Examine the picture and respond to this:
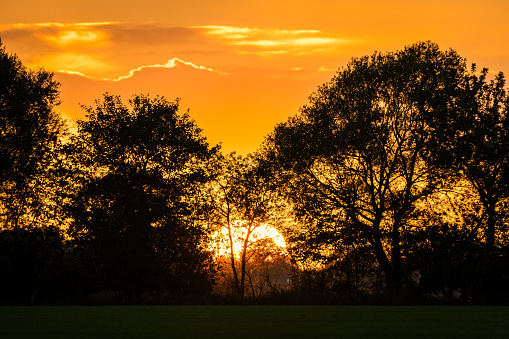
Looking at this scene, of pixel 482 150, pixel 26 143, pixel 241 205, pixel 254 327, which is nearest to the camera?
pixel 254 327

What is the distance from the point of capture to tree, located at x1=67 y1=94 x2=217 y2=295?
5559cm

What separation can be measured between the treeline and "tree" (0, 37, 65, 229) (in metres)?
0.13

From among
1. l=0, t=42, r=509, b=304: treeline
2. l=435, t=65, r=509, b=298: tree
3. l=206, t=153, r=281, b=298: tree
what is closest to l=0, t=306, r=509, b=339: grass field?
l=0, t=42, r=509, b=304: treeline

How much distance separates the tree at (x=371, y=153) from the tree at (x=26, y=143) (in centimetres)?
2022

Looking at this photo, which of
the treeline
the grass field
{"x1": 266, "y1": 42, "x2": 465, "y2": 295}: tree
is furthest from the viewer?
{"x1": 266, "y1": 42, "x2": 465, "y2": 295}: tree

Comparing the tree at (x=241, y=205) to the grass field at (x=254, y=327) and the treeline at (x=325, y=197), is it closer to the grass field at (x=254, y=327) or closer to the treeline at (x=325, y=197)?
the treeline at (x=325, y=197)

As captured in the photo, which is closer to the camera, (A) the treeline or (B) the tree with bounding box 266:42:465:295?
(A) the treeline

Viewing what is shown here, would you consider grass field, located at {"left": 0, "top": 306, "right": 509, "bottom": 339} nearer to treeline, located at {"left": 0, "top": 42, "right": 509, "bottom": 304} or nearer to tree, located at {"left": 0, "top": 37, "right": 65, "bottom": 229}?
A: treeline, located at {"left": 0, "top": 42, "right": 509, "bottom": 304}

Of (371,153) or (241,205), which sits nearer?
(371,153)

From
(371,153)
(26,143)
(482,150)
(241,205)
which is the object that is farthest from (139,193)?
(482,150)

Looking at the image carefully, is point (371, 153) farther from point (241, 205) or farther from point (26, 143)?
point (26, 143)

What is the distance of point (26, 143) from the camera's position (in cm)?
5778

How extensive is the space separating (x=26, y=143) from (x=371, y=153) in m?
26.8

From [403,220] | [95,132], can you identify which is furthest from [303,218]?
[95,132]
